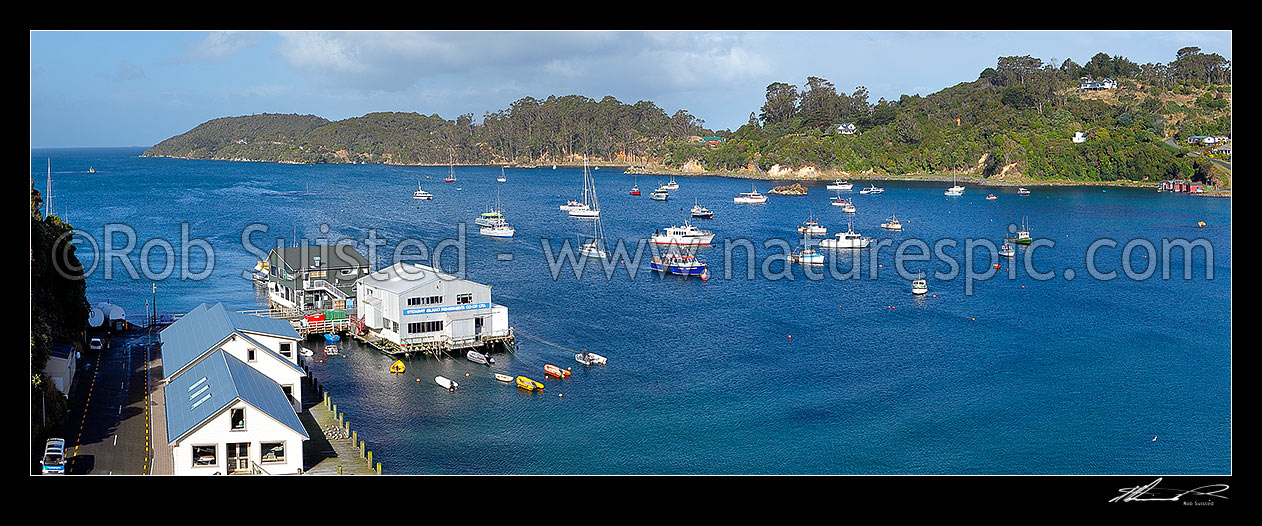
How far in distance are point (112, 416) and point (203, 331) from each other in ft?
10.1

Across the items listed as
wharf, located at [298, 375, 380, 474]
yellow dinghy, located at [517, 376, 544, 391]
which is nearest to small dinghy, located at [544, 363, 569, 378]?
yellow dinghy, located at [517, 376, 544, 391]

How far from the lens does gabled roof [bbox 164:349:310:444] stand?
55.7 feet

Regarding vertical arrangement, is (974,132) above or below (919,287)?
above

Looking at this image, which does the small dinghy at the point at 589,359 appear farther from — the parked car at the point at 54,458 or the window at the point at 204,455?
the parked car at the point at 54,458

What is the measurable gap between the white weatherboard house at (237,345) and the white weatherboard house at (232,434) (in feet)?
10.3

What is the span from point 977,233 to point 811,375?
1415 inches

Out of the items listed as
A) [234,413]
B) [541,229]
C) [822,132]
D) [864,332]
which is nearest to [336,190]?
[541,229]

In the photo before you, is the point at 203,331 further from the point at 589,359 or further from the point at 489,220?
the point at 489,220

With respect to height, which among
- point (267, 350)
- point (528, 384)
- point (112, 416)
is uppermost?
point (267, 350)

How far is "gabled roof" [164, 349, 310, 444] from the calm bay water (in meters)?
2.67

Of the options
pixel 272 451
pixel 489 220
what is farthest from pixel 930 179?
pixel 272 451

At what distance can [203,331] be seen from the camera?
22406 mm

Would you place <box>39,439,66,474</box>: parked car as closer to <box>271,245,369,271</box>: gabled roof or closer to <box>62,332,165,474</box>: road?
<box>62,332,165,474</box>: road

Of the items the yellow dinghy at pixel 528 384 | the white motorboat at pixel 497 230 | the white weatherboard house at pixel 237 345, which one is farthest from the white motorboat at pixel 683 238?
the white weatherboard house at pixel 237 345
